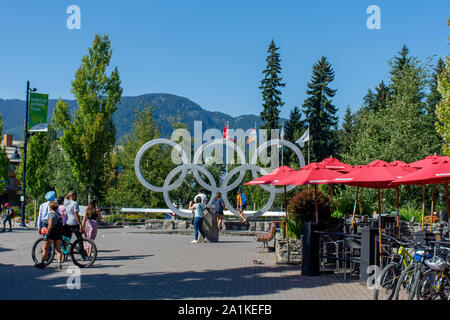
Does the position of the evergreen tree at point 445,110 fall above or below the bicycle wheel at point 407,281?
above

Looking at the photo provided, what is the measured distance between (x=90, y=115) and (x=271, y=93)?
98.1 feet

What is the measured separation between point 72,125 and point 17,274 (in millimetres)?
25349

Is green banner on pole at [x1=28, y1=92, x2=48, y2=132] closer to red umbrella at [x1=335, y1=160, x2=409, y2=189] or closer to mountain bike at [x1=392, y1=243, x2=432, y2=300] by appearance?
red umbrella at [x1=335, y1=160, x2=409, y2=189]

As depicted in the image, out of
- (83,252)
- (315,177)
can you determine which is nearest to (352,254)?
(315,177)

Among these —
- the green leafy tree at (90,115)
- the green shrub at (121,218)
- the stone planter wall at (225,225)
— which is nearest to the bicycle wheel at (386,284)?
the stone planter wall at (225,225)

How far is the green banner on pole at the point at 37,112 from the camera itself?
30.2 m

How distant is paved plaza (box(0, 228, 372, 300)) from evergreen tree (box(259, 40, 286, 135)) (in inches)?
1774

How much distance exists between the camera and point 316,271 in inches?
454

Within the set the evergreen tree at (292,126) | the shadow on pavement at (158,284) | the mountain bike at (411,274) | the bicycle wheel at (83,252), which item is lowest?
the shadow on pavement at (158,284)

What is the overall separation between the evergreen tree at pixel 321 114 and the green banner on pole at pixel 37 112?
3797 cm

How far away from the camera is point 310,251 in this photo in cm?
1145

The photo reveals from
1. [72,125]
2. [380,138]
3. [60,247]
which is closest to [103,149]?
[72,125]

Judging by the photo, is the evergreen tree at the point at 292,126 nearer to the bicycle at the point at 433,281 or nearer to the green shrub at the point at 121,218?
the green shrub at the point at 121,218

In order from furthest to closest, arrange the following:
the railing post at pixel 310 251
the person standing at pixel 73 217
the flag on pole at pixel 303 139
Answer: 1. the flag on pole at pixel 303 139
2. the person standing at pixel 73 217
3. the railing post at pixel 310 251
